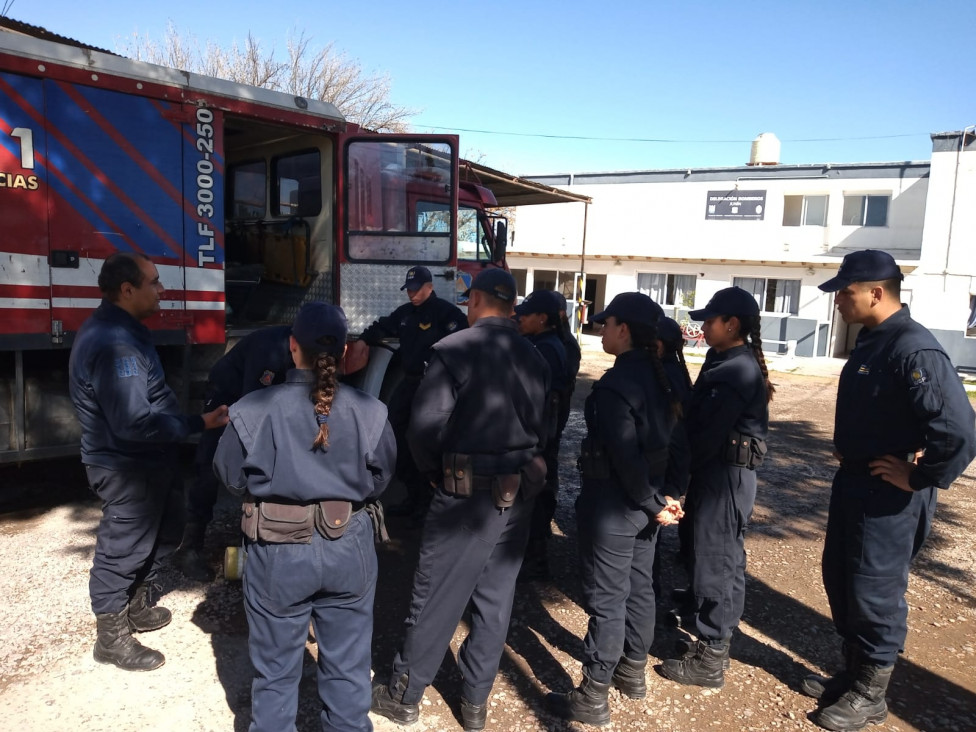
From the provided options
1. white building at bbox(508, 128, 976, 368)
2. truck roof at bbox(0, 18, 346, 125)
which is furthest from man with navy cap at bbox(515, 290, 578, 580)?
white building at bbox(508, 128, 976, 368)

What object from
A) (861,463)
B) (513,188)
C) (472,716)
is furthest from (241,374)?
(513,188)

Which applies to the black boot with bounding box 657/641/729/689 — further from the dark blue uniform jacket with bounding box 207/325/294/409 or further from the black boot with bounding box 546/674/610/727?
the dark blue uniform jacket with bounding box 207/325/294/409

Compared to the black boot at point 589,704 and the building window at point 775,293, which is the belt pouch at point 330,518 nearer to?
the black boot at point 589,704

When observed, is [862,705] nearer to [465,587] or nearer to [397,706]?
[465,587]

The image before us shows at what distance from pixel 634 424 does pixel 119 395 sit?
2.07 m

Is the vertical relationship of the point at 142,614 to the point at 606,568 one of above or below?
below

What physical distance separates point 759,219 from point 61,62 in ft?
68.6

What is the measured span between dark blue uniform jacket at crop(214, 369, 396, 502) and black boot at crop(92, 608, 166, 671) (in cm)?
Result: 130

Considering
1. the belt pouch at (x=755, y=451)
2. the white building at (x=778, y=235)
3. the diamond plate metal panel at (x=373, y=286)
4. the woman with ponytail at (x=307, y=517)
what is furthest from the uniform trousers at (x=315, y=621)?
the white building at (x=778, y=235)

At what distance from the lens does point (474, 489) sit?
2.67 metres

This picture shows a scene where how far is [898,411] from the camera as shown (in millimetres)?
2793

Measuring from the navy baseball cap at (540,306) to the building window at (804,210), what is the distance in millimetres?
20142

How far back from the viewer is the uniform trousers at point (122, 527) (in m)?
2.99

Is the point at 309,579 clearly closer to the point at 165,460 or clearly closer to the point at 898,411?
the point at 165,460
